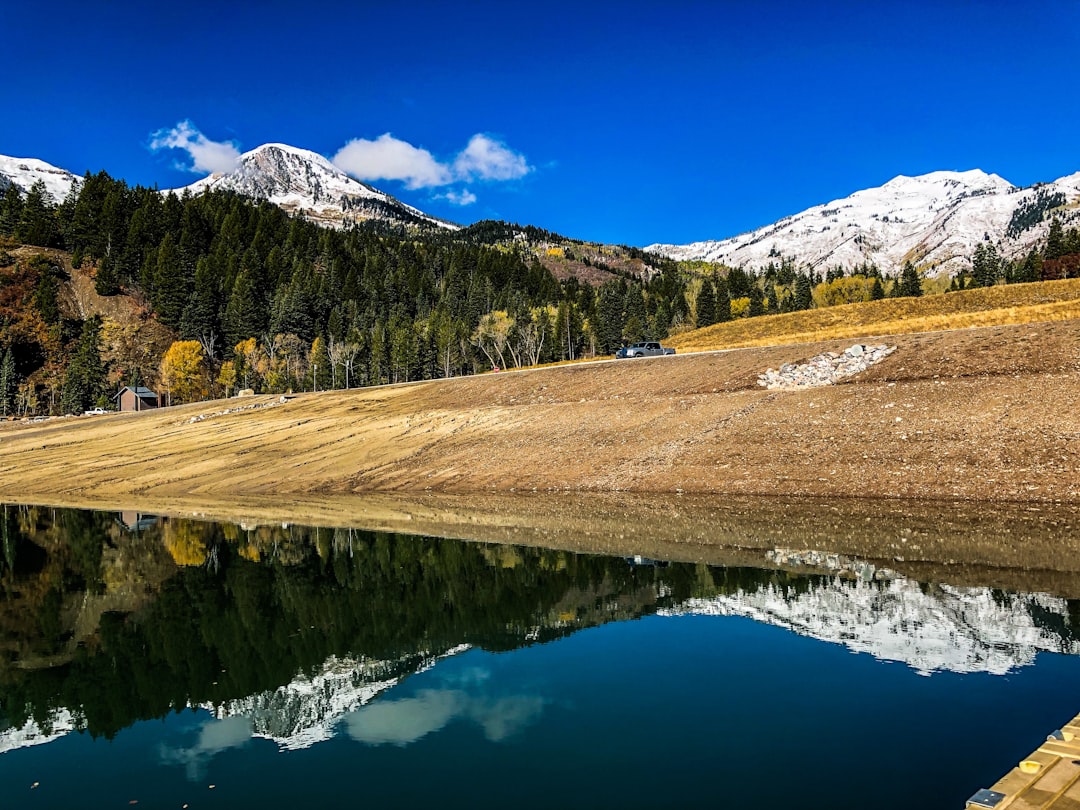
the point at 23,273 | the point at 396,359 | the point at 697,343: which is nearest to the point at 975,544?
the point at 697,343

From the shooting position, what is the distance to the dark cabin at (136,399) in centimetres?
12500

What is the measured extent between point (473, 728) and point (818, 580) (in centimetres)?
1315

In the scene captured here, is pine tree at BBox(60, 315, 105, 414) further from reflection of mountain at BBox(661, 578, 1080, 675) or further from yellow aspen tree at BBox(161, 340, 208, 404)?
reflection of mountain at BBox(661, 578, 1080, 675)

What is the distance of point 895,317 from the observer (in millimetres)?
88562

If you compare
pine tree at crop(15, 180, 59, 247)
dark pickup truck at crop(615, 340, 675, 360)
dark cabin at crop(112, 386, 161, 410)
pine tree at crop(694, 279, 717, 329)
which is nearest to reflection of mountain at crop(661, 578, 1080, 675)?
dark pickup truck at crop(615, 340, 675, 360)

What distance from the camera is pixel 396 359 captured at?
512 feet

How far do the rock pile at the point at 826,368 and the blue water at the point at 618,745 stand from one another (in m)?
38.0

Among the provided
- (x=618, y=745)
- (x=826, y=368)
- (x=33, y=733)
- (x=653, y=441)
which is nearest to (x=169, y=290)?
(x=653, y=441)

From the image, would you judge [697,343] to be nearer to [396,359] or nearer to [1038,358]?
[1038,358]

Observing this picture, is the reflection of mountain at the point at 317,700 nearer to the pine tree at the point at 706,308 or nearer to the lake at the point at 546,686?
the lake at the point at 546,686

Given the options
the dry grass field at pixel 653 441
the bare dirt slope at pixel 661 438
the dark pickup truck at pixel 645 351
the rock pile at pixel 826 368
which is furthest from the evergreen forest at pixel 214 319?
the rock pile at pixel 826 368

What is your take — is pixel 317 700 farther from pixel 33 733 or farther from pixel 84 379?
pixel 84 379

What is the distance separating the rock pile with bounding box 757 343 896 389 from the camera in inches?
2015

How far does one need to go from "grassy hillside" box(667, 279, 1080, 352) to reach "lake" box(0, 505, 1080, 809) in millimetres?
56319
